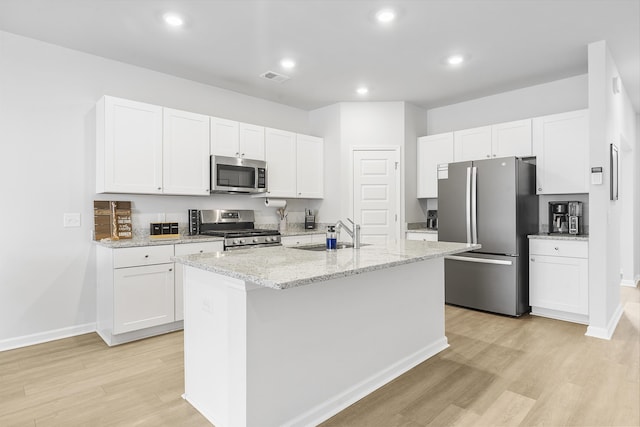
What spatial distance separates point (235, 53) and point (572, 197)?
4040 mm

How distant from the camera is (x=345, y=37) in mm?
3199

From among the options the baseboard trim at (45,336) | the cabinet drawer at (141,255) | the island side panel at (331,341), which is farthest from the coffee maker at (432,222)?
the baseboard trim at (45,336)

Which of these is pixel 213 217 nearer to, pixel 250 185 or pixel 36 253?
pixel 250 185

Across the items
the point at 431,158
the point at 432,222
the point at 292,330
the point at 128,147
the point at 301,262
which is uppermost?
the point at 431,158

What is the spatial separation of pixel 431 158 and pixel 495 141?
89 cm

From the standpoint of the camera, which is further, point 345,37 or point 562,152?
point 562,152

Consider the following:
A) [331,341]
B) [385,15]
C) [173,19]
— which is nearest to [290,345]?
[331,341]

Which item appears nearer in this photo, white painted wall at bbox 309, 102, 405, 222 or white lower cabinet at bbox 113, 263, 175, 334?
white lower cabinet at bbox 113, 263, 175, 334

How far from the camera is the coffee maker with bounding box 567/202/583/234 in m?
3.92

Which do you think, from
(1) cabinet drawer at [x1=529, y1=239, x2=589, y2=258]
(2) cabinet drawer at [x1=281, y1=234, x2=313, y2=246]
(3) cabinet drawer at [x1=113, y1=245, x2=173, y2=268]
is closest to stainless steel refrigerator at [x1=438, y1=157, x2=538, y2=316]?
(1) cabinet drawer at [x1=529, y1=239, x2=589, y2=258]

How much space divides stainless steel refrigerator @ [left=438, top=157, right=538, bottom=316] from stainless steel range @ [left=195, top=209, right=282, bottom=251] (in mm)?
2139

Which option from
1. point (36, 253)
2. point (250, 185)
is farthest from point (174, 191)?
point (36, 253)

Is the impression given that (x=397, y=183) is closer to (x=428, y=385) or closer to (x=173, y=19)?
(x=428, y=385)

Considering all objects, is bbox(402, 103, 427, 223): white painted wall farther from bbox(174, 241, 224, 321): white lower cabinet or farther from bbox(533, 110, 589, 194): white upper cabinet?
bbox(174, 241, 224, 321): white lower cabinet
